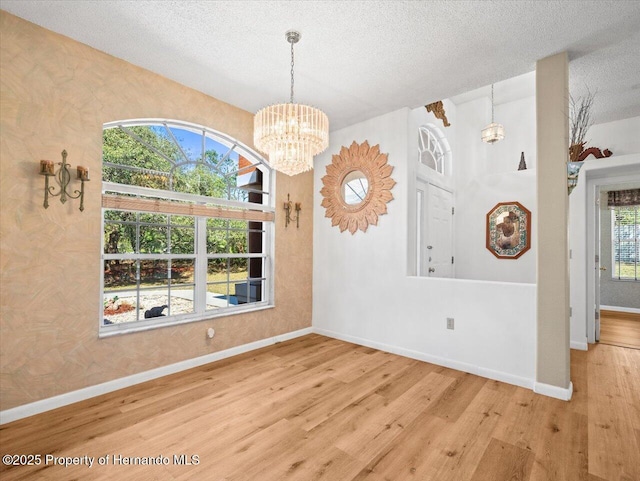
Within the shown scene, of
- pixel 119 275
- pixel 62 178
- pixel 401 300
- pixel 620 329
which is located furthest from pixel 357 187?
pixel 620 329

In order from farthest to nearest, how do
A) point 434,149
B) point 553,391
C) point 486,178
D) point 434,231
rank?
point 486,178 < point 434,149 < point 434,231 < point 553,391

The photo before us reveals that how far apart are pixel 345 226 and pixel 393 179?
3.02ft

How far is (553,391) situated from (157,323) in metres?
3.72

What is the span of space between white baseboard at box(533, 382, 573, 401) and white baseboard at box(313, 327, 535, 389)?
0.08 meters

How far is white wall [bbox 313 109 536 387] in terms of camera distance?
3146mm

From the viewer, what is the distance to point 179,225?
3.47 metres

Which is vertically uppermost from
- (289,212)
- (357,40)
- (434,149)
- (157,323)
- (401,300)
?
(357,40)

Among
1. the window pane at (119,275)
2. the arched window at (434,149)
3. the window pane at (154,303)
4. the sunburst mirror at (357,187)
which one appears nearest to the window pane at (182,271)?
the window pane at (154,303)

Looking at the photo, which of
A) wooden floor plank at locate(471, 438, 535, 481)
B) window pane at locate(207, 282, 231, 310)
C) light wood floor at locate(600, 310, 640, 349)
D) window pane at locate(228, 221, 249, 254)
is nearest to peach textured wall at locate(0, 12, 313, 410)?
window pane at locate(207, 282, 231, 310)

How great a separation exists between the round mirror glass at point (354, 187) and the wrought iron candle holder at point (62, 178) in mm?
2972

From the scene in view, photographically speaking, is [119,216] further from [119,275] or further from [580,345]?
[580,345]

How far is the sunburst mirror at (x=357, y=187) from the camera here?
164 inches

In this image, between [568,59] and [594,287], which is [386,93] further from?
[594,287]

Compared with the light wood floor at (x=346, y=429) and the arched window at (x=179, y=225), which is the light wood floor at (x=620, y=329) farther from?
the arched window at (x=179, y=225)
